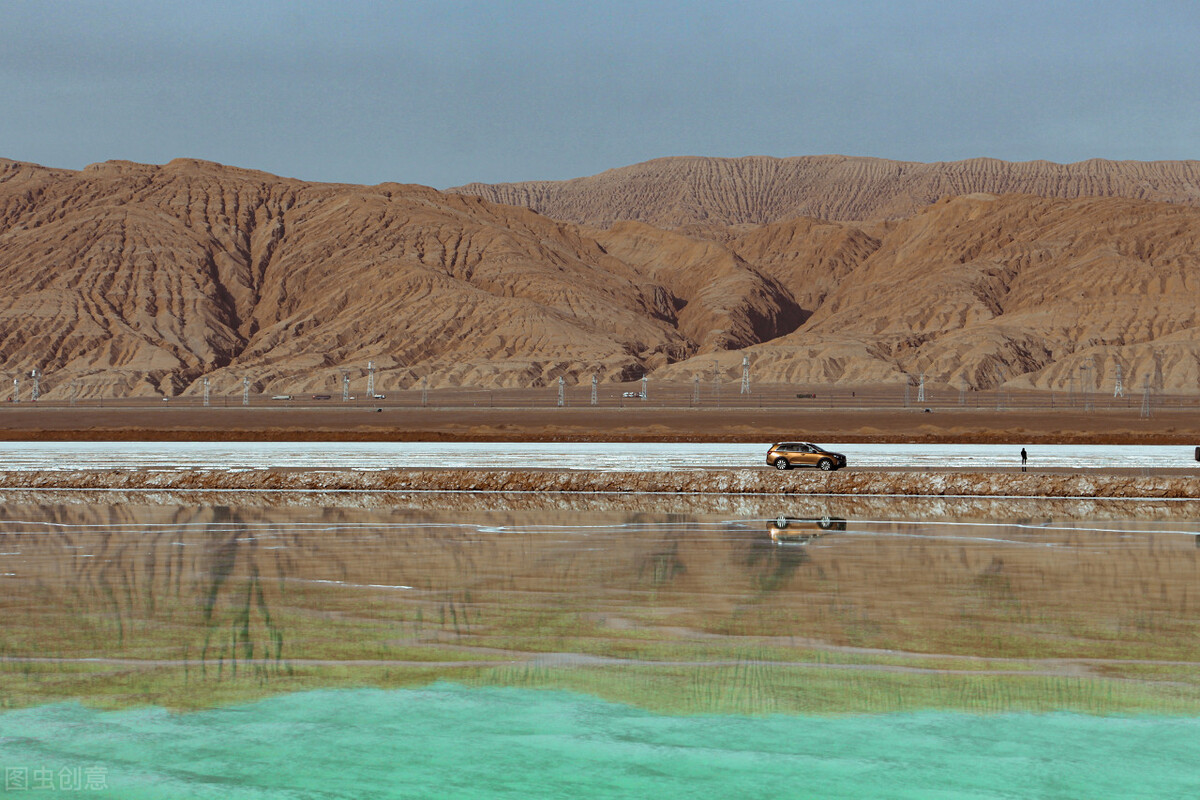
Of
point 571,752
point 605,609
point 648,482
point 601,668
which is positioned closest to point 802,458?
point 648,482

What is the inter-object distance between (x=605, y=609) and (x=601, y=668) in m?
2.77

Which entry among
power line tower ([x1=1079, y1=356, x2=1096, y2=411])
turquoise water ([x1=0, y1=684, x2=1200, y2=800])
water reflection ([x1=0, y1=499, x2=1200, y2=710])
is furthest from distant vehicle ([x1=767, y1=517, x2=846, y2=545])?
power line tower ([x1=1079, y1=356, x2=1096, y2=411])

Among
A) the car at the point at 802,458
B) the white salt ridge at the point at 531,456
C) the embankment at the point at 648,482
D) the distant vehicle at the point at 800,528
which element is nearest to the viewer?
the distant vehicle at the point at 800,528

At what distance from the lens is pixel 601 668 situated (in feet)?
34.6

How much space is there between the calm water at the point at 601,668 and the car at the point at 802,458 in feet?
64.5


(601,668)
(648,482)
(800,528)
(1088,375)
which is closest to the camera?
(601,668)

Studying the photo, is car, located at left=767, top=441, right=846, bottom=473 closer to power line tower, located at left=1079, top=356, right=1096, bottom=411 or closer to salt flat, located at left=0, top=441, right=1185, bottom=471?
salt flat, located at left=0, top=441, right=1185, bottom=471

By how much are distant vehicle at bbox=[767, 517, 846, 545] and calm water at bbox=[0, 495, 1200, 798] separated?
93 cm

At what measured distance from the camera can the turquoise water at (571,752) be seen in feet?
24.4

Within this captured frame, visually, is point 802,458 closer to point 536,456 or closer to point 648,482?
point 648,482

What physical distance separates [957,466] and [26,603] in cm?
2974

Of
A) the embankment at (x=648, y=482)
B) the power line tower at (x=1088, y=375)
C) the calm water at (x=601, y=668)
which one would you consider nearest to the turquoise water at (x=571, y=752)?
the calm water at (x=601, y=668)

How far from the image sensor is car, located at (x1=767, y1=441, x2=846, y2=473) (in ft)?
128

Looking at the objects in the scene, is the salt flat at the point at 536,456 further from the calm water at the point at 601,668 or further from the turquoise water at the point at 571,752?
the turquoise water at the point at 571,752
